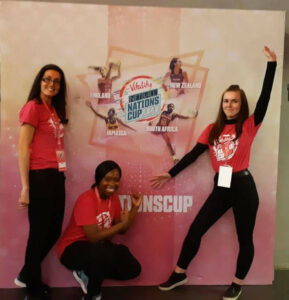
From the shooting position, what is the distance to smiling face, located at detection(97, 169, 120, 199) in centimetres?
229

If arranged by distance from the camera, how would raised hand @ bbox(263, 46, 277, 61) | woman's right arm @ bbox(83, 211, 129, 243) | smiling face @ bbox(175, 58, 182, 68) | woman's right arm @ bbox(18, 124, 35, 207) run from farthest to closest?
smiling face @ bbox(175, 58, 182, 68), raised hand @ bbox(263, 46, 277, 61), woman's right arm @ bbox(83, 211, 129, 243), woman's right arm @ bbox(18, 124, 35, 207)

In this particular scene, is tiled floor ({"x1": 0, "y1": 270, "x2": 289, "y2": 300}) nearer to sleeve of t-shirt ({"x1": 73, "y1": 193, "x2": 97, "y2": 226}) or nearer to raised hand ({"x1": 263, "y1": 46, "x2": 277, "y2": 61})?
sleeve of t-shirt ({"x1": 73, "y1": 193, "x2": 97, "y2": 226})

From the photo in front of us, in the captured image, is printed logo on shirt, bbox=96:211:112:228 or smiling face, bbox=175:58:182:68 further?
smiling face, bbox=175:58:182:68

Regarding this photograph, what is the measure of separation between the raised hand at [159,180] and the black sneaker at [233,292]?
2.97 ft

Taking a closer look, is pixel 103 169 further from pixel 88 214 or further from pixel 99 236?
pixel 99 236

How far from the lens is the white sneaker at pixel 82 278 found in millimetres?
2381

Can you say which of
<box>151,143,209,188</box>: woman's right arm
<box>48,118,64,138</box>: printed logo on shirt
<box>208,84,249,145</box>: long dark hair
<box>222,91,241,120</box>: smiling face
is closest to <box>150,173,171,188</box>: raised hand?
<box>151,143,209,188</box>: woman's right arm

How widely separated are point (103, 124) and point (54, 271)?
1.15 m

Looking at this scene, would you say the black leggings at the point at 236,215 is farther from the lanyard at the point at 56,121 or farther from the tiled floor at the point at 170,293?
the lanyard at the point at 56,121

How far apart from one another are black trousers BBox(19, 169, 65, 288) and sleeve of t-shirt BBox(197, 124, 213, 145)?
1034mm

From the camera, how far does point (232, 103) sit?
243 centimetres

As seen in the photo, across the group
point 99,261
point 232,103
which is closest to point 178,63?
point 232,103

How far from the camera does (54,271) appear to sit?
257 cm

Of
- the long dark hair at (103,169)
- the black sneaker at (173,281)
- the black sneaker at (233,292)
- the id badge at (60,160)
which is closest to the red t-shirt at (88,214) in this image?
the long dark hair at (103,169)
